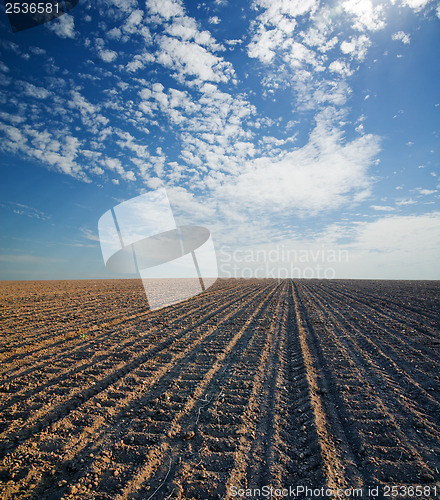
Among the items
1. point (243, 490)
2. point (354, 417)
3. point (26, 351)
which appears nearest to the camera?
point (243, 490)

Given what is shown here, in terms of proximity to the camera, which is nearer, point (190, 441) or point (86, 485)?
point (86, 485)

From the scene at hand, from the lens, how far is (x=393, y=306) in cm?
1290

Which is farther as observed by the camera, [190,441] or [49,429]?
[49,429]

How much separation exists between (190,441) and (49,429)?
175cm

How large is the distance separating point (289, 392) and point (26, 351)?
6007 mm

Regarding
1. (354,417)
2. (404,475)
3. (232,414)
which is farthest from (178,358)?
(404,475)

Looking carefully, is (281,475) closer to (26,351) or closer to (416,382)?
(416,382)

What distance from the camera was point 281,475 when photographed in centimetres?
245

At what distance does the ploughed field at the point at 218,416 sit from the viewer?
2398 millimetres

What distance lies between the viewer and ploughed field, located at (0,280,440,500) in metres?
2.40

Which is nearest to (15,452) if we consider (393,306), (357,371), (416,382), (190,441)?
(190,441)

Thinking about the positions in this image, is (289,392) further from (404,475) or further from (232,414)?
(404,475)

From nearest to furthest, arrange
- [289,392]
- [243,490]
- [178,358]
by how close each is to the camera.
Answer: [243,490] < [289,392] < [178,358]

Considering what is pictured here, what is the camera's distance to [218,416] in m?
3.43
